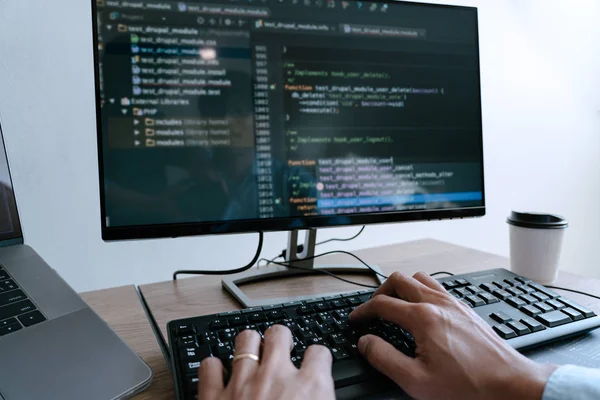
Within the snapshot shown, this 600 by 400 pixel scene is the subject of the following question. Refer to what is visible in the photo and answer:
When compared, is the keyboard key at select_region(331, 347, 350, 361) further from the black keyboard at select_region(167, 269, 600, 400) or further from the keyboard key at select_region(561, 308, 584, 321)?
the keyboard key at select_region(561, 308, 584, 321)

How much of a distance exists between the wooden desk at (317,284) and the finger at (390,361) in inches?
11.2

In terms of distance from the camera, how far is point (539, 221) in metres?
0.77

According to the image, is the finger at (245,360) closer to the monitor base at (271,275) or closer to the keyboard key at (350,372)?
the keyboard key at (350,372)

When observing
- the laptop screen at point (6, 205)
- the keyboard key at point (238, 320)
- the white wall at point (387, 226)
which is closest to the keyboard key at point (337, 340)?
the keyboard key at point (238, 320)

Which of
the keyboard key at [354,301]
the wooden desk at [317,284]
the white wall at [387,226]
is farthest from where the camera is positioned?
the white wall at [387,226]

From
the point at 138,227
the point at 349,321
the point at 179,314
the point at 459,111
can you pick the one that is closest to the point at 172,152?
the point at 138,227

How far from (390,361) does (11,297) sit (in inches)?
18.0

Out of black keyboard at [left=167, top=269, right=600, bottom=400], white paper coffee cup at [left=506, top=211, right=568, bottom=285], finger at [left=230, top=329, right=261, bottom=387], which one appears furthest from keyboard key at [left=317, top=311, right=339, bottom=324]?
white paper coffee cup at [left=506, top=211, right=568, bottom=285]

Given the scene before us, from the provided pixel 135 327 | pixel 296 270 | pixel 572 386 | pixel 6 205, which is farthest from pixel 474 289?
pixel 6 205

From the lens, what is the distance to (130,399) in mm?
443

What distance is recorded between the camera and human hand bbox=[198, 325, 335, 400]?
0.38 meters

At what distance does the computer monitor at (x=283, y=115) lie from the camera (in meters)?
0.64

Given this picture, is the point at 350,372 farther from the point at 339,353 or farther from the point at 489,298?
the point at 489,298

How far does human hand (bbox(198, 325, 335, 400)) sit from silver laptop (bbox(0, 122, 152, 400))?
0.10 meters
